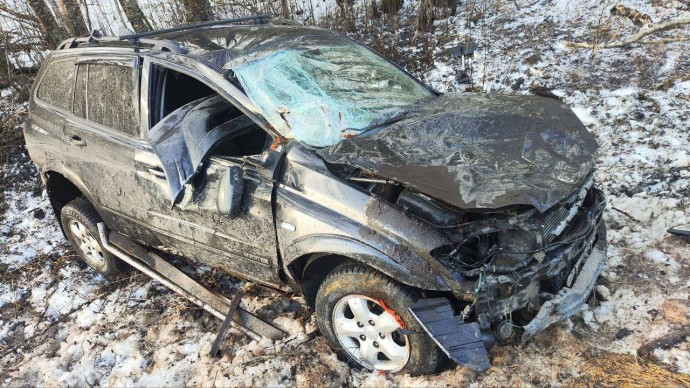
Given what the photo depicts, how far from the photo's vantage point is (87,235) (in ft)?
13.6

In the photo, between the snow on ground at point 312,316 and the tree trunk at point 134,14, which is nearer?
the snow on ground at point 312,316

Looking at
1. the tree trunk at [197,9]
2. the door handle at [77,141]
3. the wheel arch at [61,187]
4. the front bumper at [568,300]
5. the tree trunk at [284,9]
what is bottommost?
the front bumper at [568,300]

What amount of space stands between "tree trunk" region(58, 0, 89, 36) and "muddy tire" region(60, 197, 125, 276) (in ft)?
14.7

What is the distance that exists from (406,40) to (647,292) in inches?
230

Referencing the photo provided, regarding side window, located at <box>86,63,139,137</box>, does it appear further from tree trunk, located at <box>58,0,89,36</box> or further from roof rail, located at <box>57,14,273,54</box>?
tree trunk, located at <box>58,0,89,36</box>

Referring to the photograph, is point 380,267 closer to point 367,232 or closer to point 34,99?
point 367,232

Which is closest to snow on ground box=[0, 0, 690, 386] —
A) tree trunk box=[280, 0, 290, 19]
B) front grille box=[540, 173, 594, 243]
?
front grille box=[540, 173, 594, 243]

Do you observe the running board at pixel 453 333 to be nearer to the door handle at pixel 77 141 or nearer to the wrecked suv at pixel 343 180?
the wrecked suv at pixel 343 180

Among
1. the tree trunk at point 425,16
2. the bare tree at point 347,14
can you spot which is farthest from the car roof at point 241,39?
the bare tree at point 347,14

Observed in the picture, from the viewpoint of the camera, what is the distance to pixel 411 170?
2.64 meters

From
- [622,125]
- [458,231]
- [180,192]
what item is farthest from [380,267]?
[622,125]

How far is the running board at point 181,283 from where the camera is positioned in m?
3.30

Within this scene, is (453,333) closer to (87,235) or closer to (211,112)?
(211,112)

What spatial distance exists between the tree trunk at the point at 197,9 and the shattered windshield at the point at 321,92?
4954 millimetres
